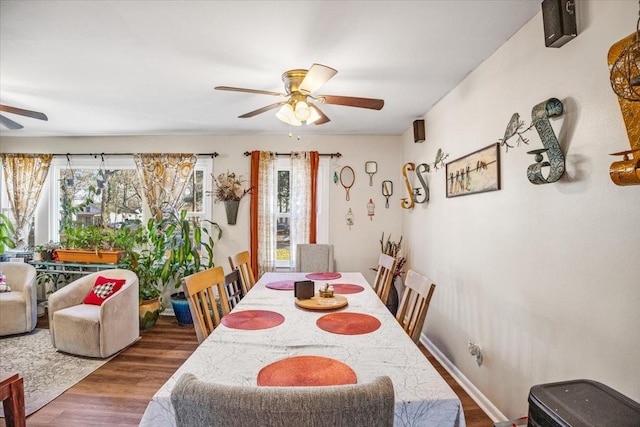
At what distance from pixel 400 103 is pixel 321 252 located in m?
1.85

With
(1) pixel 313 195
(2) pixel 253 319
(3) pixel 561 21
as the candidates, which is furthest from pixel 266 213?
(3) pixel 561 21

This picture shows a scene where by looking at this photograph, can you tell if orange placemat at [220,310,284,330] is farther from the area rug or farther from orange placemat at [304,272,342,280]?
the area rug

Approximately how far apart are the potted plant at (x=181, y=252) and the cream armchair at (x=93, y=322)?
1.93 ft

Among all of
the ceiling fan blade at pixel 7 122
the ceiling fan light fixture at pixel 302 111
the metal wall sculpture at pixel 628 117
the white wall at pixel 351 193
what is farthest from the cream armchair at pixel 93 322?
the metal wall sculpture at pixel 628 117

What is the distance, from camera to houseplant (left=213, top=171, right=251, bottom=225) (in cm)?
418

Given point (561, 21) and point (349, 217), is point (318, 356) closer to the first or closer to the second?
point (561, 21)

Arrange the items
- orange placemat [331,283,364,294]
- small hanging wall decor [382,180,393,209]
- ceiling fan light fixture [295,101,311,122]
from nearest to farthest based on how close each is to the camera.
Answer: ceiling fan light fixture [295,101,311,122] → orange placemat [331,283,364,294] → small hanging wall decor [382,180,393,209]

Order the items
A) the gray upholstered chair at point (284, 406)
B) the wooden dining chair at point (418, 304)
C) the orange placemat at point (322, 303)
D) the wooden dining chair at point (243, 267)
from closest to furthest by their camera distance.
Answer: the gray upholstered chair at point (284, 406) < the wooden dining chair at point (418, 304) < the orange placemat at point (322, 303) < the wooden dining chair at point (243, 267)

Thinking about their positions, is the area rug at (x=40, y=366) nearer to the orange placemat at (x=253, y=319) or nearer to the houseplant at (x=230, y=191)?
the orange placemat at (x=253, y=319)

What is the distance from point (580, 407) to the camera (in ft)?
3.52

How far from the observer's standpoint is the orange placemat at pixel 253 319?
1674 mm

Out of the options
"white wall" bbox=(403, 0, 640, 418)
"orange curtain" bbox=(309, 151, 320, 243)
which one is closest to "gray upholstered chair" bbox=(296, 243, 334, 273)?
"orange curtain" bbox=(309, 151, 320, 243)

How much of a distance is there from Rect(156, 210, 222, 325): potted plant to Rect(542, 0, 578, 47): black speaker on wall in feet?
12.2

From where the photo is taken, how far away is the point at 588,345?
4.56 ft
